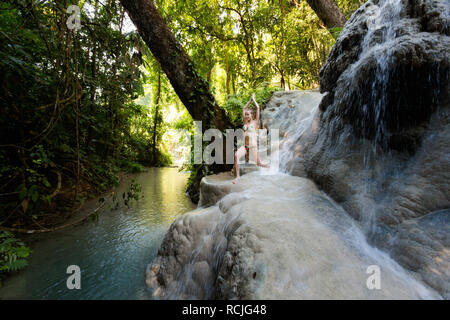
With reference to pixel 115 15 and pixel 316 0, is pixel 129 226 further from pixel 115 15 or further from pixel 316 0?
pixel 316 0

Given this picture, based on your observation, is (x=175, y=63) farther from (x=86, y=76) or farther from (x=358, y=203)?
(x=358, y=203)

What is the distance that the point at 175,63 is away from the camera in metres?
4.52

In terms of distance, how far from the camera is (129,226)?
12.1 ft

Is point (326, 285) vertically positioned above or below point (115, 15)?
below

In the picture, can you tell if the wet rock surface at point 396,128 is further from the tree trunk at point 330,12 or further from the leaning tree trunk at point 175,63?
the tree trunk at point 330,12

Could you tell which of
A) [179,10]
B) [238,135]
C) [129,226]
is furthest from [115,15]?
[129,226]

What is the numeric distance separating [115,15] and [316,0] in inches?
227

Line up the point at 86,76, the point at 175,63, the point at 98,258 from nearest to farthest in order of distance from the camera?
the point at 98,258 < the point at 86,76 < the point at 175,63

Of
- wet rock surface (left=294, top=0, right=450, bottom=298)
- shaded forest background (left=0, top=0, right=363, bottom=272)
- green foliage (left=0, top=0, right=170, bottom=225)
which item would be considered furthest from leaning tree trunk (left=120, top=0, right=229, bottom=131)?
wet rock surface (left=294, top=0, right=450, bottom=298)

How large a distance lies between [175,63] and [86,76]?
1896 mm

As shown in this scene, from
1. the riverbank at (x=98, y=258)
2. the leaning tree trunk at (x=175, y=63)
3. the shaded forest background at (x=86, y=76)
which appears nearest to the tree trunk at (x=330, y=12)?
the shaded forest background at (x=86, y=76)

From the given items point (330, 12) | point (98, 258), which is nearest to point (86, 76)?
point (98, 258)
